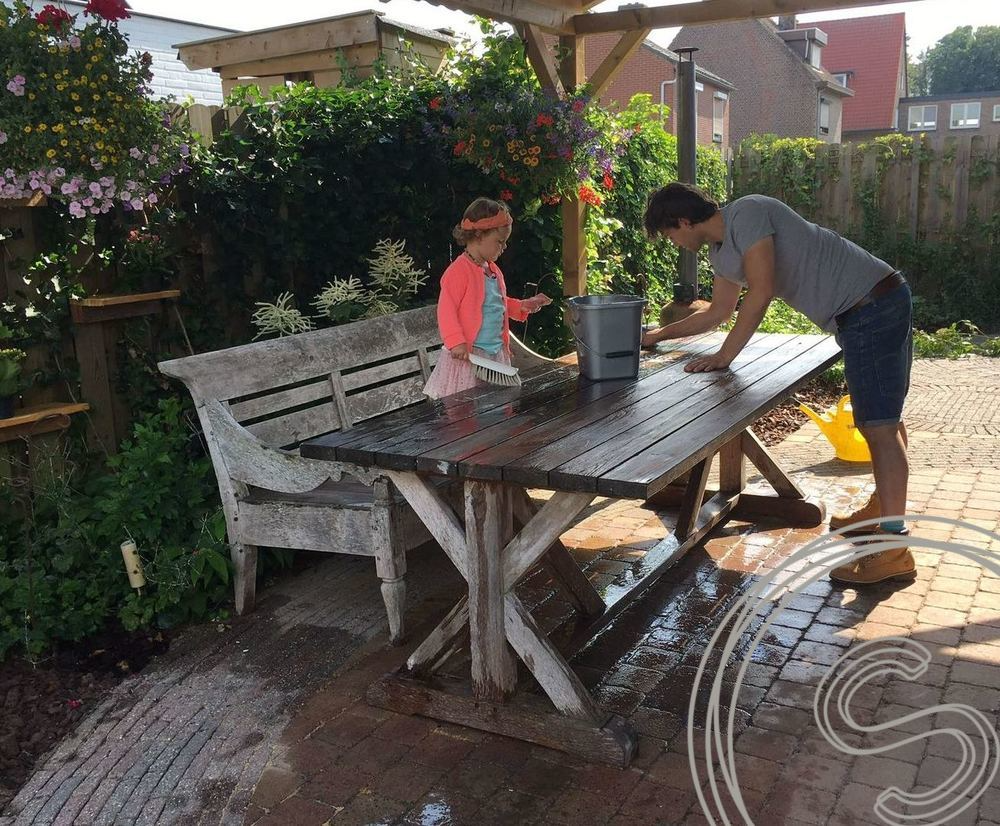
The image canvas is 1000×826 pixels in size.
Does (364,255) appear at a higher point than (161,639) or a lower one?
higher

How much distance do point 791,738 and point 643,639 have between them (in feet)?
2.58

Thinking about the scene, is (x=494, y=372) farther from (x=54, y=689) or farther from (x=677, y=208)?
(x=54, y=689)

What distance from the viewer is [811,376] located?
3.90 m

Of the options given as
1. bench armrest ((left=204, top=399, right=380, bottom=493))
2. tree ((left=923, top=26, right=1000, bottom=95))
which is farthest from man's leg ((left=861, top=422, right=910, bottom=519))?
tree ((left=923, top=26, right=1000, bottom=95))

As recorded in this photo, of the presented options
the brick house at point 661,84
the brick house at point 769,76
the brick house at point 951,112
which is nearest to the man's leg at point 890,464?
the brick house at point 661,84

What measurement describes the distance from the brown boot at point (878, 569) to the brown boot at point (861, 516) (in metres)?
0.17

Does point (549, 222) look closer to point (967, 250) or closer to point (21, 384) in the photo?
point (21, 384)

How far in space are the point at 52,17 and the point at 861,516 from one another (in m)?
3.87

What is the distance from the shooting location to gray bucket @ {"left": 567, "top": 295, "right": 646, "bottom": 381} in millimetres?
3533

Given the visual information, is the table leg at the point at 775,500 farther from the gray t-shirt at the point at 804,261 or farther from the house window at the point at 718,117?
the house window at the point at 718,117

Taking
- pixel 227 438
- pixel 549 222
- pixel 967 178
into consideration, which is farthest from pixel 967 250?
pixel 227 438

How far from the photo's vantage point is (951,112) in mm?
49250

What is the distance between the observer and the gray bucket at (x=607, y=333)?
3.53 m

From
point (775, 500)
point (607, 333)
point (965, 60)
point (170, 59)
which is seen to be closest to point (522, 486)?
point (607, 333)
